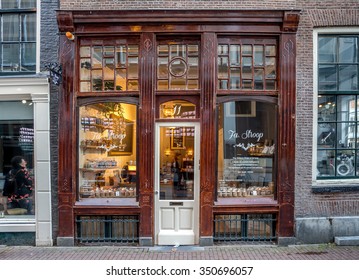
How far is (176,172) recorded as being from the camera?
26.2 feet

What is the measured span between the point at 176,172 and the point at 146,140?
1079 millimetres

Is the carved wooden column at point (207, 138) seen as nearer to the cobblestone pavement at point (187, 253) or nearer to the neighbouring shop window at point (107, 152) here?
the cobblestone pavement at point (187, 253)

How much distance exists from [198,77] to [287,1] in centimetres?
281

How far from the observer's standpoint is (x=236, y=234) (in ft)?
26.2

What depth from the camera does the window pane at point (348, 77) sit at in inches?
321

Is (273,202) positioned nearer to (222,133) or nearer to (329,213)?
(329,213)

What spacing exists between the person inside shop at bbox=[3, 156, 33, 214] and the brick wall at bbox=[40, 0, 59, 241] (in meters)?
0.75

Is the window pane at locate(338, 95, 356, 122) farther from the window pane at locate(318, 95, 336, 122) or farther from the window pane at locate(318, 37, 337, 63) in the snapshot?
the window pane at locate(318, 37, 337, 63)

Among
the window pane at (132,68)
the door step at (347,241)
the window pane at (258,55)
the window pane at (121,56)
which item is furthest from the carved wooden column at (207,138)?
the door step at (347,241)

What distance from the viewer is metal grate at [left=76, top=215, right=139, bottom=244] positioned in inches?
312

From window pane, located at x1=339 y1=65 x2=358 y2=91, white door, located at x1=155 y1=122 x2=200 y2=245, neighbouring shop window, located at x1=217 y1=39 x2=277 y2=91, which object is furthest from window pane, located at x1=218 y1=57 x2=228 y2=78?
window pane, located at x1=339 y1=65 x2=358 y2=91

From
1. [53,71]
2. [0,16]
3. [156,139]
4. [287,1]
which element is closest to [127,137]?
[156,139]

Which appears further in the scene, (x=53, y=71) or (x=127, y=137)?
(x=127, y=137)

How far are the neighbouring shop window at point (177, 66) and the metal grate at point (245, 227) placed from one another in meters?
3.38
